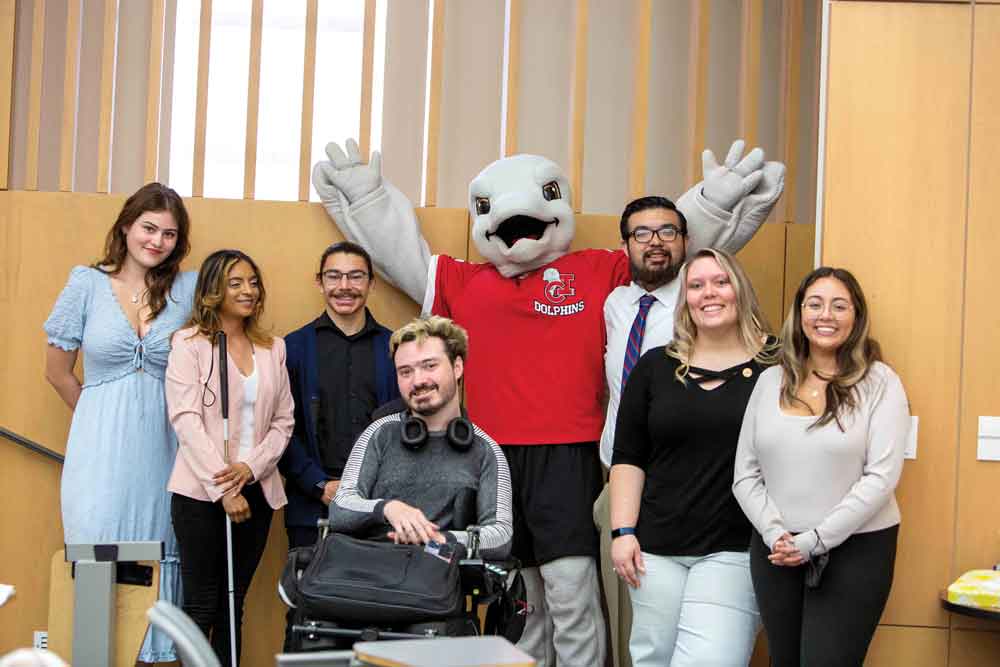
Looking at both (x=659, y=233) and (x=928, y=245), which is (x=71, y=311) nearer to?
(x=659, y=233)

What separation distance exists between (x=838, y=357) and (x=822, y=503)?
374 mm

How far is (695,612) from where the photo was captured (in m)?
2.86

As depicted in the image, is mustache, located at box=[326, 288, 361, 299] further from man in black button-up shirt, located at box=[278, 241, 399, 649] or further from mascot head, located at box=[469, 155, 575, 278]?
mascot head, located at box=[469, 155, 575, 278]

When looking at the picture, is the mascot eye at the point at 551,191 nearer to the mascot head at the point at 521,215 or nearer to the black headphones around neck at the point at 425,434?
the mascot head at the point at 521,215

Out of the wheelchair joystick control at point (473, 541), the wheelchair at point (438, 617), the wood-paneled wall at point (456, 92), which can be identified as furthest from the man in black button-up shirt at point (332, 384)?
the wood-paneled wall at point (456, 92)

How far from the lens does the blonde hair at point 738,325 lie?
2.99 metres

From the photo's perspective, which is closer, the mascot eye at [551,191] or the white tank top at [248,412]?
the white tank top at [248,412]

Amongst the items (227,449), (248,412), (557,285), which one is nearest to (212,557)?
(227,449)

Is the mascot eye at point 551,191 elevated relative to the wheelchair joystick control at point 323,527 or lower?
elevated

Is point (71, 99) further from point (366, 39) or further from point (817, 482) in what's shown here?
point (817, 482)

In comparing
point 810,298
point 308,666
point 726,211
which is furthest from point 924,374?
point 308,666

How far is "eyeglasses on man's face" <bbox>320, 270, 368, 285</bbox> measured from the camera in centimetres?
380

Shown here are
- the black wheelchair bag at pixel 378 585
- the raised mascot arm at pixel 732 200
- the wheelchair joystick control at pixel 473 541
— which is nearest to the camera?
the black wheelchair bag at pixel 378 585

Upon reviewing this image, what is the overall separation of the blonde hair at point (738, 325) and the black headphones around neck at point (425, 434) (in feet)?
1.75
